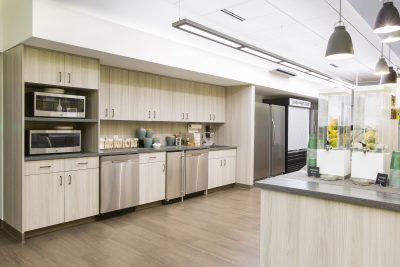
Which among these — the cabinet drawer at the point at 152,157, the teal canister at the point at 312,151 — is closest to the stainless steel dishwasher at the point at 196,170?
the cabinet drawer at the point at 152,157

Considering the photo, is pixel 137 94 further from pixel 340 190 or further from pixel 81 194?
pixel 340 190

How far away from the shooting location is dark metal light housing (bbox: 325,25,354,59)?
244 centimetres

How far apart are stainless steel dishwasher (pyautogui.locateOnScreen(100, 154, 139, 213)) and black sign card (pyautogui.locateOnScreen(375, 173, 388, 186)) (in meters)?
3.36

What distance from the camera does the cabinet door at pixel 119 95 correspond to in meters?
4.67

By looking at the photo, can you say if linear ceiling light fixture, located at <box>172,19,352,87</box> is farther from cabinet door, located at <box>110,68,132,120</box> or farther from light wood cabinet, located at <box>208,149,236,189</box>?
light wood cabinet, located at <box>208,149,236,189</box>

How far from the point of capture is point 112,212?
438cm

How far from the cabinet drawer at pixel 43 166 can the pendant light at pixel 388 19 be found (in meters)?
3.80

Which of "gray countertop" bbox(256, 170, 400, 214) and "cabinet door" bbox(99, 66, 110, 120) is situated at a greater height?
"cabinet door" bbox(99, 66, 110, 120)

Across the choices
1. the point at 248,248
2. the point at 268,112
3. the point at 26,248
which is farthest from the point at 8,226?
the point at 268,112

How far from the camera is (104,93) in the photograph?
4570 millimetres

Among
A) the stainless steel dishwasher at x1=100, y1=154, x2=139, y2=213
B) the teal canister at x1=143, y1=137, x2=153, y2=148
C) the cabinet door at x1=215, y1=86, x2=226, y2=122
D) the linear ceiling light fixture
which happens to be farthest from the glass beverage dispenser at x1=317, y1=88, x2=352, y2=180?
the cabinet door at x1=215, y1=86, x2=226, y2=122

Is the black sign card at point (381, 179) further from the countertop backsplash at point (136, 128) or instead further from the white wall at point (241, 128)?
the white wall at point (241, 128)

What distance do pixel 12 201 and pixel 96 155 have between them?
1.15 meters

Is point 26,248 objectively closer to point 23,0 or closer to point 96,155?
point 96,155
